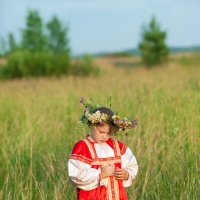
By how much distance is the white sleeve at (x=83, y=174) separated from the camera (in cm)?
287

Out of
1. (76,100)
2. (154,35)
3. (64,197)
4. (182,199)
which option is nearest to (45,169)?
(64,197)

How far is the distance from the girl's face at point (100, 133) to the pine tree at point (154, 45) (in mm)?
25187

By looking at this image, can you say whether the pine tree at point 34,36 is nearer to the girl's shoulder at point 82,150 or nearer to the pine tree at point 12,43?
the pine tree at point 12,43

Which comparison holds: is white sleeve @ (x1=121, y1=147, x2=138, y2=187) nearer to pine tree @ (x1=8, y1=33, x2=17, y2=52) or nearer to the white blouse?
the white blouse

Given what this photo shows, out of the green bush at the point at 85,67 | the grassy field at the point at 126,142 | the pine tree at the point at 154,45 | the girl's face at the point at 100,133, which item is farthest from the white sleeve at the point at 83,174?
the pine tree at the point at 154,45

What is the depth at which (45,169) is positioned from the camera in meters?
4.54

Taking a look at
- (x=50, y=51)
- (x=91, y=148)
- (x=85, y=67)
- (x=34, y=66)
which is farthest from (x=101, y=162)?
(x=50, y=51)

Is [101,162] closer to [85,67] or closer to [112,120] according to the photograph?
[112,120]

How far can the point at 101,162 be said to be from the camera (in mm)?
2914

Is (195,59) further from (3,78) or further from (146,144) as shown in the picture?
(146,144)

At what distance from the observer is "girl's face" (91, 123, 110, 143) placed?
294cm

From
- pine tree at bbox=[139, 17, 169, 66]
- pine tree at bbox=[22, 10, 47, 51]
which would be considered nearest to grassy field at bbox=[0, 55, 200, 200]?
pine tree at bbox=[22, 10, 47, 51]

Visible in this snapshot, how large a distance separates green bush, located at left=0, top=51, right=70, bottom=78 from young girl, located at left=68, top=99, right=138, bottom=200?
17392mm

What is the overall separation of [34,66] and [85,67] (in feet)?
6.33
